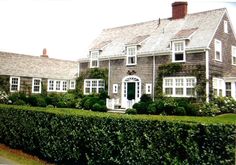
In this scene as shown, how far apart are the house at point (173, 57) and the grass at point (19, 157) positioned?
483 inches

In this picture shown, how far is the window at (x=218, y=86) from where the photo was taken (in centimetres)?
1905

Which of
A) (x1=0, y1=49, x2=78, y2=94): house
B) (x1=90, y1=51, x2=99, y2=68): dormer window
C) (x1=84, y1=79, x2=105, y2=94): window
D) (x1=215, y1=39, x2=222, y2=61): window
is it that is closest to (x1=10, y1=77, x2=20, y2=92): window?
(x1=0, y1=49, x2=78, y2=94): house

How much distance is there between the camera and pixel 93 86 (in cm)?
2539

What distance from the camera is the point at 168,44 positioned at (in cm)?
2098

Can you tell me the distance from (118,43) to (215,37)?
29.6 feet

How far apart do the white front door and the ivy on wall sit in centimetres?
207

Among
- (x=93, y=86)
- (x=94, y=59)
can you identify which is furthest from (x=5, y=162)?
(x=94, y=59)

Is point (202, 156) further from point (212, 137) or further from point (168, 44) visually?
point (168, 44)

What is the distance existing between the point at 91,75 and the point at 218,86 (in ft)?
36.2

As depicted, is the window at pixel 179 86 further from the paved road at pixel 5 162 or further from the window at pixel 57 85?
the window at pixel 57 85

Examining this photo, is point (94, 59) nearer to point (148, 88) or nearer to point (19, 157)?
point (148, 88)

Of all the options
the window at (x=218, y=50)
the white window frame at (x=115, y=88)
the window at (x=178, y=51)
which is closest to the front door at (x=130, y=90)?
the white window frame at (x=115, y=88)

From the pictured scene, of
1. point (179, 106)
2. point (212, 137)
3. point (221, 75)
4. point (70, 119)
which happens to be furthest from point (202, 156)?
point (221, 75)

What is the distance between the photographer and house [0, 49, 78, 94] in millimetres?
27844
